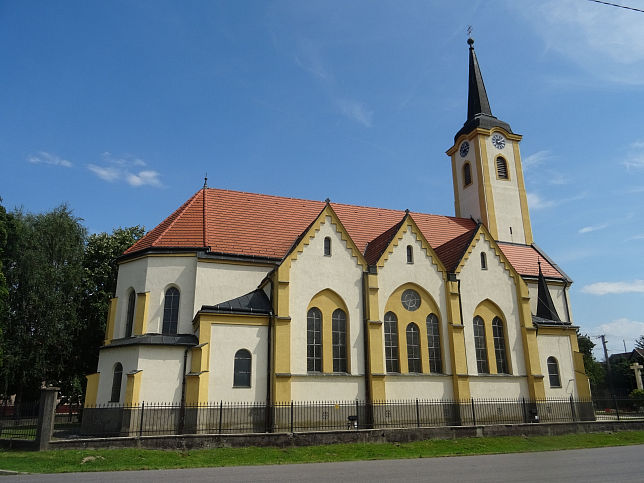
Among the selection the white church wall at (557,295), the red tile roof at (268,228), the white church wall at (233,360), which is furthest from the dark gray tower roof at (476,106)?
the white church wall at (233,360)

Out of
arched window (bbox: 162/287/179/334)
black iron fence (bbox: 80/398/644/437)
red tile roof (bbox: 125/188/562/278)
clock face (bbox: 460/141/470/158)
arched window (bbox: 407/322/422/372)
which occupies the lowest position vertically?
black iron fence (bbox: 80/398/644/437)

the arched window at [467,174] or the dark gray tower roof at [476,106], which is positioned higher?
the dark gray tower roof at [476,106]

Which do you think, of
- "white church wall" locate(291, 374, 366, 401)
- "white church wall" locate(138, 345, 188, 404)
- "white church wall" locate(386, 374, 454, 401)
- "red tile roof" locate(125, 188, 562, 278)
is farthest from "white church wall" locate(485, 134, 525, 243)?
"white church wall" locate(138, 345, 188, 404)

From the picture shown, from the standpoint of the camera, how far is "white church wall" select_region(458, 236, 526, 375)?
27062 millimetres

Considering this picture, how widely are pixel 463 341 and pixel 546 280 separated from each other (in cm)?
1084

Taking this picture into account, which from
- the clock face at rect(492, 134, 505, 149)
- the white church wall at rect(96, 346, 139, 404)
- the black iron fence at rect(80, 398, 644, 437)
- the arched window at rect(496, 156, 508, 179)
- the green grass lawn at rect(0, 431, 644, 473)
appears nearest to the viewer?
the green grass lawn at rect(0, 431, 644, 473)

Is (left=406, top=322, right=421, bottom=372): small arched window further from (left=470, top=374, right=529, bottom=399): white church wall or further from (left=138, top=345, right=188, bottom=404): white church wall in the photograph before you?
(left=138, top=345, right=188, bottom=404): white church wall

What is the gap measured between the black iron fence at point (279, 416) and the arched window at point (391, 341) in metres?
1.86

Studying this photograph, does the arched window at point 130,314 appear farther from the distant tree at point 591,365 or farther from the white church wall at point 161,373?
the distant tree at point 591,365

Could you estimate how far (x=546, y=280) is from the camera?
33250 mm

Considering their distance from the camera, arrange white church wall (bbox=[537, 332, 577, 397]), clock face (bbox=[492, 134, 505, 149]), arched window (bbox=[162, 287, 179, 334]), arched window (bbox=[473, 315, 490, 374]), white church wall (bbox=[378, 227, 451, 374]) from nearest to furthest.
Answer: arched window (bbox=[162, 287, 179, 334]) < white church wall (bbox=[378, 227, 451, 374]) < arched window (bbox=[473, 315, 490, 374]) < white church wall (bbox=[537, 332, 577, 397]) < clock face (bbox=[492, 134, 505, 149])

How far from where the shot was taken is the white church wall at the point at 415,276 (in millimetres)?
25859

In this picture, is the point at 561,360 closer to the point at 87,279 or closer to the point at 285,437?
the point at 285,437

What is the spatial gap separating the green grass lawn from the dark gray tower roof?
969 inches
